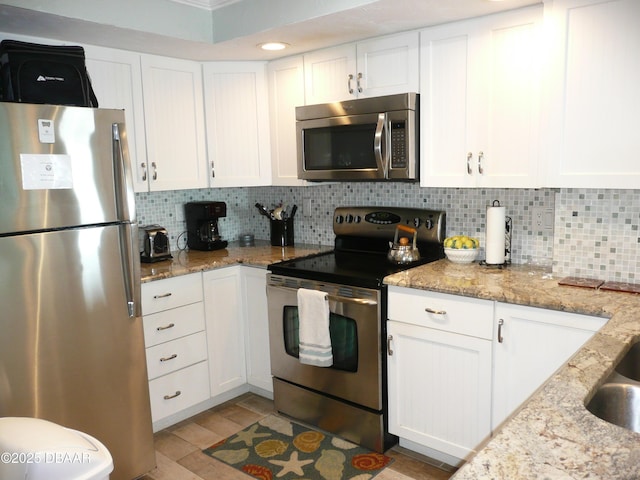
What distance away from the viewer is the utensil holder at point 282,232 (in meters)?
3.57

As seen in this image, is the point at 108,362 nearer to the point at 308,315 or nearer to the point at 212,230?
the point at 308,315

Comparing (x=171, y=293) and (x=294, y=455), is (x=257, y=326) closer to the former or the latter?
(x=171, y=293)

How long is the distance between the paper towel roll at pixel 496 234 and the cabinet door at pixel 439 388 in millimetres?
513

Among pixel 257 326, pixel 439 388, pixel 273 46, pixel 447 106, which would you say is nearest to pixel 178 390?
pixel 257 326

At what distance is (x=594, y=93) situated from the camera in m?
2.10

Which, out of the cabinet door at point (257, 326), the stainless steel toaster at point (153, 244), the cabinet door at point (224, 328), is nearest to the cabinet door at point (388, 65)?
the cabinet door at point (257, 326)

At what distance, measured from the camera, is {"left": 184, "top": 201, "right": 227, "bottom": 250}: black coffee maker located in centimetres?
344

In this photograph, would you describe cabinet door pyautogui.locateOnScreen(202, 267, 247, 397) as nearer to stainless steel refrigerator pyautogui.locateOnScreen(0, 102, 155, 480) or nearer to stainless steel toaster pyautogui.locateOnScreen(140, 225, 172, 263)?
stainless steel toaster pyautogui.locateOnScreen(140, 225, 172, 263)

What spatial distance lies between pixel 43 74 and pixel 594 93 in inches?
92.1

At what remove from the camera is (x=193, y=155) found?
3285 millimetres

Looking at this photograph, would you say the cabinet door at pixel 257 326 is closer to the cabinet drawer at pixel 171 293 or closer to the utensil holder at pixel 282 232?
the cabinet drawer at pixel 171 293

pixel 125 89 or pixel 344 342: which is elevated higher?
pixel 125 89

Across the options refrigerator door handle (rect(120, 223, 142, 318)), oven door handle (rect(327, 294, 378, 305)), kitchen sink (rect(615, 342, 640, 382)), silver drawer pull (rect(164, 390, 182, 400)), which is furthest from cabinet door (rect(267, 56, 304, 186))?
kitchen sink (rect(615, 342, 640, 382))

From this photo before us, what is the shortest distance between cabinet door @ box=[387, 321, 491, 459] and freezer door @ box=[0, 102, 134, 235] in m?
1.41
